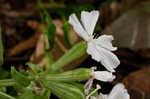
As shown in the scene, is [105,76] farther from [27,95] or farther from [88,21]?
[27,95]

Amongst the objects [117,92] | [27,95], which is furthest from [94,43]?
[27,95]

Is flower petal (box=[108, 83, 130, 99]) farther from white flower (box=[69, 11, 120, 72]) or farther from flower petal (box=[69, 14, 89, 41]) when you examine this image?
flower petal (box=[69, 14, 89, 41])

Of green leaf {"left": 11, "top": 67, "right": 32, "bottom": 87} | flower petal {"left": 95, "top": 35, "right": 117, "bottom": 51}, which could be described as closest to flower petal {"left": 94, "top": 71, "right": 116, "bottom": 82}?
flower petal {"left": 95, "top": 35, "right": 117, "bottom": 51}

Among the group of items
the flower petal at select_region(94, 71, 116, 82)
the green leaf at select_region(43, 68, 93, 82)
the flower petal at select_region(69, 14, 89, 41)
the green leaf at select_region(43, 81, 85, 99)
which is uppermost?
the flower petal at select_region(69, 14, 89, 41)

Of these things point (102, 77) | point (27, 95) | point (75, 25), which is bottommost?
point (27, 95)

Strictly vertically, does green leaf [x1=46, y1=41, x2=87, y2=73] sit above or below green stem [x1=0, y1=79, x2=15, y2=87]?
above

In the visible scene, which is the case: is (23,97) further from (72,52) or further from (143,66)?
(143,66)
